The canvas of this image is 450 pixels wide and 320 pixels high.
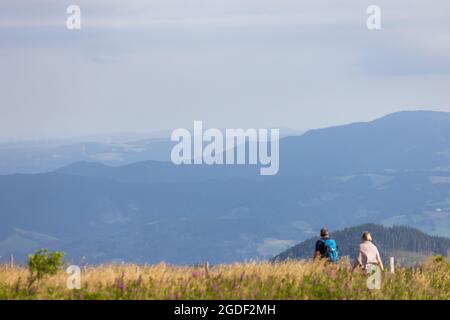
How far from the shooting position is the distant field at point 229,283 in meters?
18.7

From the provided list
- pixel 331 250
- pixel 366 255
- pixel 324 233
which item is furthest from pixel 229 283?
pixel 331 250

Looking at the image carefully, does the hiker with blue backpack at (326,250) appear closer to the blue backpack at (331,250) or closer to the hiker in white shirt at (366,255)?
the blue backpack at (331,250)

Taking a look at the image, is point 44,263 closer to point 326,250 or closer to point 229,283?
point 229,283

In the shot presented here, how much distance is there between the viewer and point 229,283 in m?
20.0

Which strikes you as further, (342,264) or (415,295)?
(342,264)

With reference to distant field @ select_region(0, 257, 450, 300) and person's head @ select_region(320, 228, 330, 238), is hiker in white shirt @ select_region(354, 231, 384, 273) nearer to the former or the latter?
distant field @ select_region(0, 257, 450, 300)

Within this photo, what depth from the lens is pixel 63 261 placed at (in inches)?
780

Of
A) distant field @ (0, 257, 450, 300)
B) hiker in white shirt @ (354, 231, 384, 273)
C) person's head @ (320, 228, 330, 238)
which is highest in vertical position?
person's head @ (320, 228, 330, 238)

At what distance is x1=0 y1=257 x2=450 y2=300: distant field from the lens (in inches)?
736

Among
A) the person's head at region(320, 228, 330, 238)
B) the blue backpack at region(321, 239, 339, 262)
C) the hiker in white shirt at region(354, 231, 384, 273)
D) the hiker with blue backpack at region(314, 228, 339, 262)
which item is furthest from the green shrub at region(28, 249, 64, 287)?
the hiker in white shirt at region(354, 231, 384, 273)
